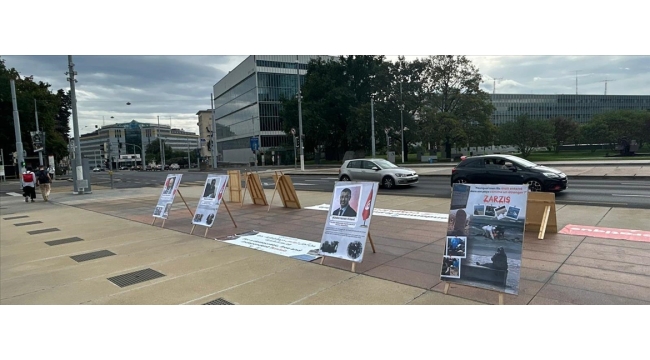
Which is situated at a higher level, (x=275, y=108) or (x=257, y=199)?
(x=275, y=108)

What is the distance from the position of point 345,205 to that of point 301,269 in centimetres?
117

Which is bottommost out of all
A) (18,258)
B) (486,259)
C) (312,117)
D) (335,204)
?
(18,258)

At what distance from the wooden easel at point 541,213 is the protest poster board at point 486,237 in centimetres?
342

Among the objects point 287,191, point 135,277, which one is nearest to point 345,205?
point 135,277

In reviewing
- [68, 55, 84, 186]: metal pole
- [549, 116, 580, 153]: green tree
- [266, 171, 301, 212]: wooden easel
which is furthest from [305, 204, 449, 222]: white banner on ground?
[549, 116, 580, 153]: green tree

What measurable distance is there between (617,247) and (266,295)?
5.68m

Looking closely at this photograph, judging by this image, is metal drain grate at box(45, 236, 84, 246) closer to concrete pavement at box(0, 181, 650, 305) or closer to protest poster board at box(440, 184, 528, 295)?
concrete pavement at box(0, 181, 650, 305)

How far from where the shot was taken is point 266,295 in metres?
4.75

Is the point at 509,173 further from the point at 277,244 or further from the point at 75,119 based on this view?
the point at 75,119

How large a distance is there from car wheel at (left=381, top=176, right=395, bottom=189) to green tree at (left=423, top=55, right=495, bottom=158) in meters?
30.3

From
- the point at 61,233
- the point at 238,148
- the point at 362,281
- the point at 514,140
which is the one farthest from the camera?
the point at 238,148

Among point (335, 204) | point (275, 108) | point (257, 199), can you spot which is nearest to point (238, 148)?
point (275, 108)

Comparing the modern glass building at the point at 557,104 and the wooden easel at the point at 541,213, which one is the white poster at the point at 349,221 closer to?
the wooden easel at the point at 541,213
